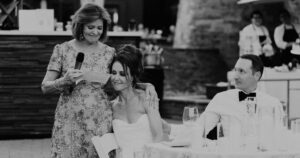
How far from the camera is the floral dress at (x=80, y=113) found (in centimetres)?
446

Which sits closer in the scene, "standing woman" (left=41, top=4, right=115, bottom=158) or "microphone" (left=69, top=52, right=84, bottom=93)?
"microphone" (left=69, top=52, right=84, bottom=93)

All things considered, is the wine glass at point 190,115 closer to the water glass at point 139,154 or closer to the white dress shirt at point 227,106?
the water glass at point 139,154

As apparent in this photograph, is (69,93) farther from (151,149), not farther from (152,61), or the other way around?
Result: (152,61)

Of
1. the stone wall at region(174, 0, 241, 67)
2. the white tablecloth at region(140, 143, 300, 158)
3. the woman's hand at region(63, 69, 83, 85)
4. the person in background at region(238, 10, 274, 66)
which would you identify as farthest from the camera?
the stone wall at region(174, 0, 241, 67)

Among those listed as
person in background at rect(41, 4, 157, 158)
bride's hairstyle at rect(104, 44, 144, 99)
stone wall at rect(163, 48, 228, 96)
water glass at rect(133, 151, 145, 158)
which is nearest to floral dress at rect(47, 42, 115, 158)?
person in background at rect(41, 4, 157, 158)

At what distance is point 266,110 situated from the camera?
3955 millimetres

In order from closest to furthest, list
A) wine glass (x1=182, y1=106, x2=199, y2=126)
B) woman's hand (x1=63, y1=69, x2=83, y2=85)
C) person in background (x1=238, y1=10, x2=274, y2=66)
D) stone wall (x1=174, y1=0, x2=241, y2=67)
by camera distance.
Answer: wine glass (x1=182, y1=106, x2=199, y2=126) → woman's hand (x1=63, y1=69, x2=83, y2=85) → person in background (x1=238, y1=10, x2=274, y2=66) → stone wall (x1=174, y1=0, x2=241, y2=67)

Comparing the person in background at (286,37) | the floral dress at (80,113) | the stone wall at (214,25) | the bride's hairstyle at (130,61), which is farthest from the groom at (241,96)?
the stone wall at (214,25)

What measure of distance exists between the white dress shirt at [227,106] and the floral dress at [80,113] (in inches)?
25.9

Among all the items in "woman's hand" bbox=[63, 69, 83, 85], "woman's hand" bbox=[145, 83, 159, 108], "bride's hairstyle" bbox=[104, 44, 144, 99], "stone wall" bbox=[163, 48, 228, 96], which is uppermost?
"bride's hairstyle" bbox=[104, 44, 144, 99]

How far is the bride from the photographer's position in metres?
4.37

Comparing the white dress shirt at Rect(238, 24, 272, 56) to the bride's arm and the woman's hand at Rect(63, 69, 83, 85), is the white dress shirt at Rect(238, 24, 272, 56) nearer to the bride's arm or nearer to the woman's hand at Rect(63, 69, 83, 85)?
the bride's arm

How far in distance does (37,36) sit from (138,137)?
397 cm

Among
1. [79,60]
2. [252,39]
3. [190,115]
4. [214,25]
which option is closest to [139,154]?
[190,115]
